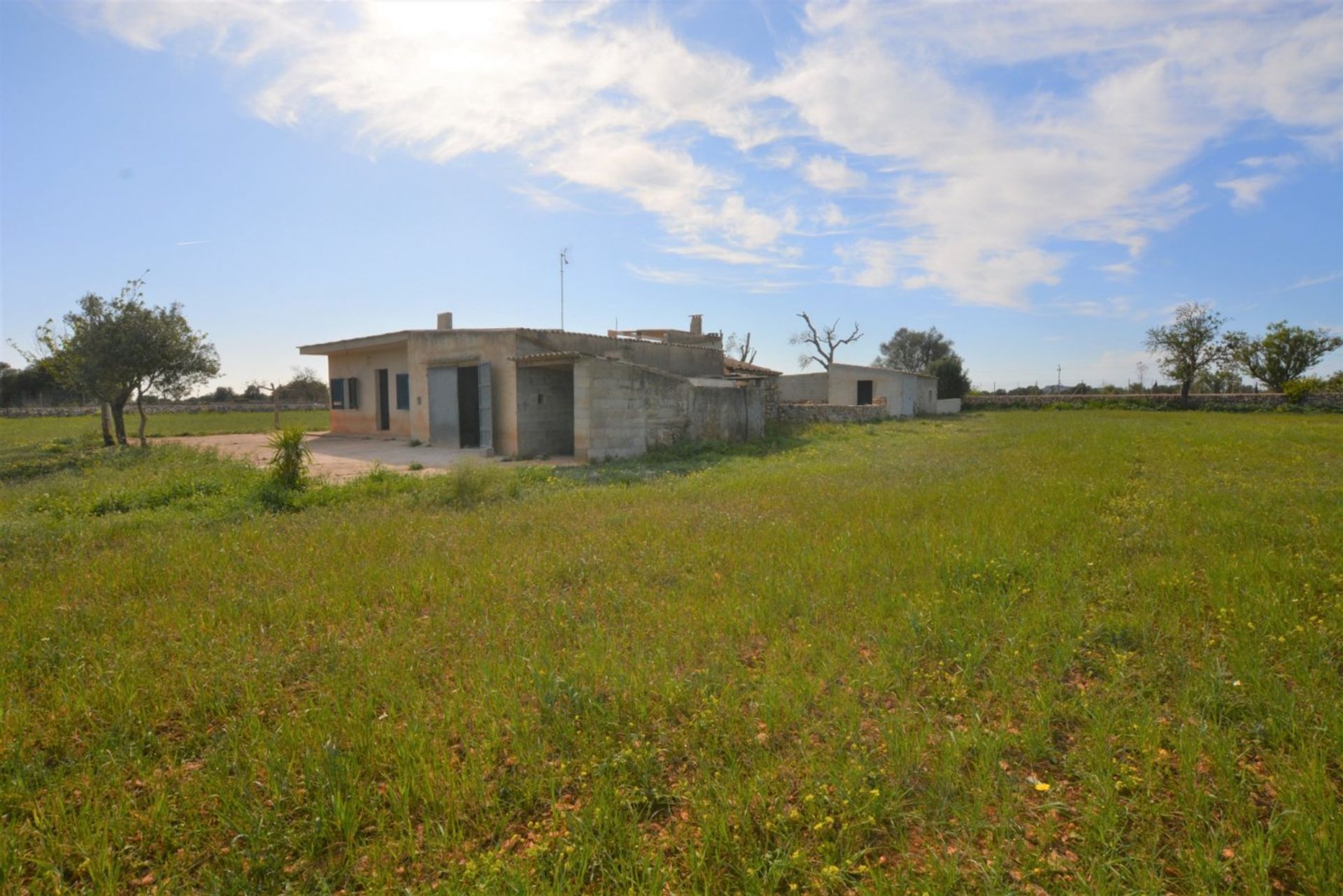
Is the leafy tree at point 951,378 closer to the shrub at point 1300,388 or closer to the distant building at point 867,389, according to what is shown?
the distant building at point 867,389

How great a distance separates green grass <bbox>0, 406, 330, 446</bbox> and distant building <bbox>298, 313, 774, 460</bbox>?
142 inches

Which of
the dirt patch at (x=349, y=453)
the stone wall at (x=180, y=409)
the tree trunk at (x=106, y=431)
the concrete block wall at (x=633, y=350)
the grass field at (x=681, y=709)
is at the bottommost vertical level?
the grass field at (x=681, y=709)

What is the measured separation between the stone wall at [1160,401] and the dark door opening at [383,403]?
118 ft

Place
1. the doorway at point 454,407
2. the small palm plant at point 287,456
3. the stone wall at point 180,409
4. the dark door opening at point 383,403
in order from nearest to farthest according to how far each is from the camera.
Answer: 1. the small palm plant at point 287,456
2. the doorway at point 454,407
3. the dark door opening at point 383,403
4. the stone wall at point 180,409

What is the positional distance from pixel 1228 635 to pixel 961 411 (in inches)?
1590

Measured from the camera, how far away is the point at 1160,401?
40312 millimetres

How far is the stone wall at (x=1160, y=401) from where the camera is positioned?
116 ft

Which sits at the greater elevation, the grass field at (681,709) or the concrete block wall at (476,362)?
the concrete block wall at (476,362)

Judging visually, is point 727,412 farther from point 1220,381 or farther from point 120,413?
point 1220,381

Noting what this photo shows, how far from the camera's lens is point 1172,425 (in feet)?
81.7

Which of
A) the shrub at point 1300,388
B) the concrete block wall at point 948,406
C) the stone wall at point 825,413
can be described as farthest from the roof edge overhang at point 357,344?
the shrub at point 1300,388

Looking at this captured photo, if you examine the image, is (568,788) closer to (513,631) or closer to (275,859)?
(275,859)

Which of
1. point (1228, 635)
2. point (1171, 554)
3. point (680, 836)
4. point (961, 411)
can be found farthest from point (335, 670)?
point (961, 411)

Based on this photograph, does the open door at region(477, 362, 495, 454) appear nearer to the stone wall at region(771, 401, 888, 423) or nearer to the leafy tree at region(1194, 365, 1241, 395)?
the stone wall at region(771, 401, 888, 423)
